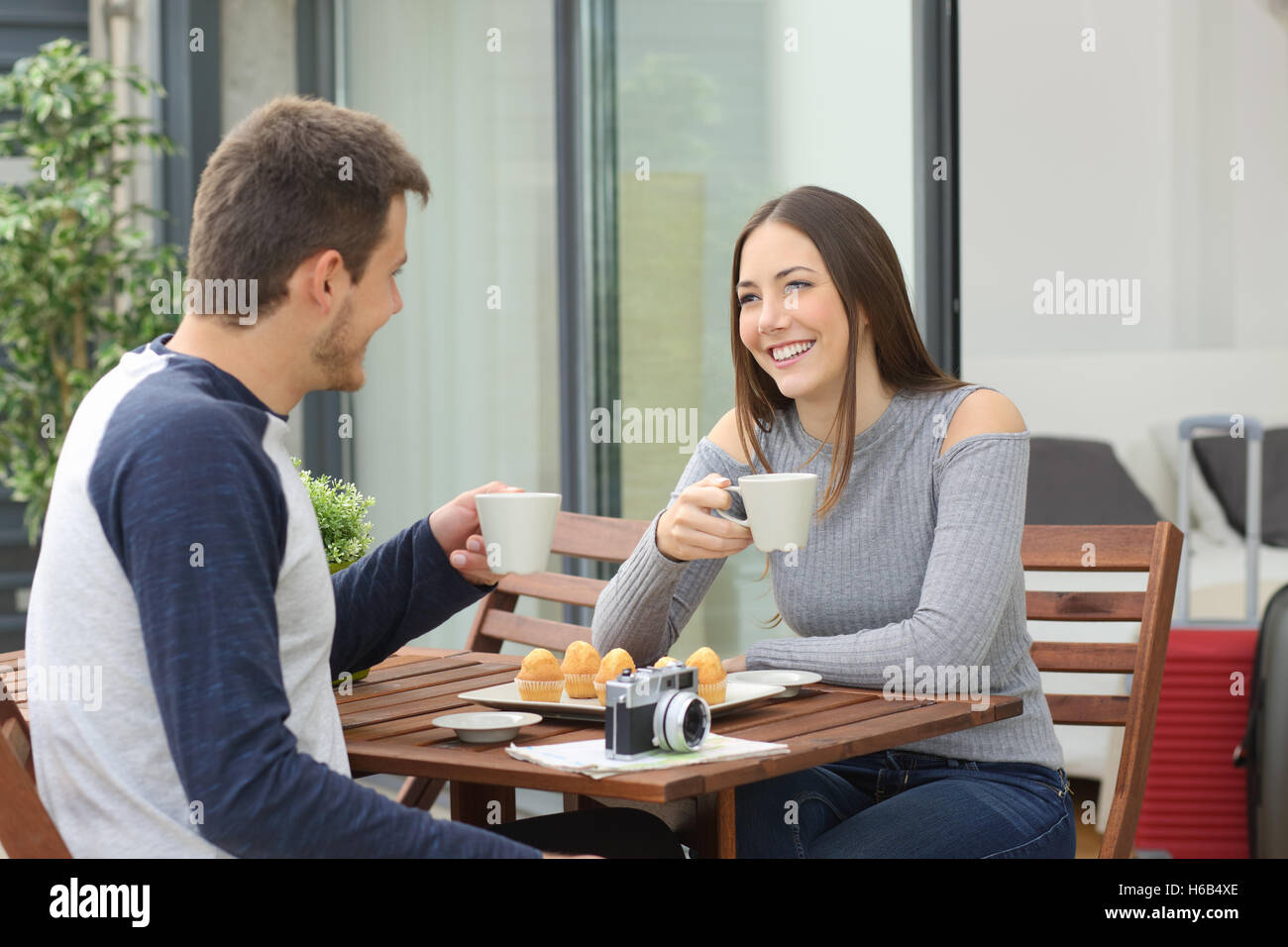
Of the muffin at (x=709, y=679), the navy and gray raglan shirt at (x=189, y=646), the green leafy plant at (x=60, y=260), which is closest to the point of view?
the navy and gray raglan shirt at (x=189, y=646)

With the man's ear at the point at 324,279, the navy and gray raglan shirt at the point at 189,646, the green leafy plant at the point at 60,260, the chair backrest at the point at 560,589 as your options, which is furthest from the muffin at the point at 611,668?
the green leafy plant at the point at 60,260

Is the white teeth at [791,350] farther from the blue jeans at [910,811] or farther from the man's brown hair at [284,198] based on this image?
the man's brown hair at [284,198]

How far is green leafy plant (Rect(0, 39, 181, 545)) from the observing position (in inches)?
190

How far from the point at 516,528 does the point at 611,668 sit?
0.19 meters

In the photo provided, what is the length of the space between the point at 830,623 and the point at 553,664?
442 millimetres

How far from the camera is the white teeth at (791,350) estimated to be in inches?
77.1

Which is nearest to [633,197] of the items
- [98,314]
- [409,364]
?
[409,364]

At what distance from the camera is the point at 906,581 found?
187cm

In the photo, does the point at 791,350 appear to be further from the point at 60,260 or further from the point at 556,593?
the point at 60,260

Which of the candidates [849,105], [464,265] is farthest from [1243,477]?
[464,265]

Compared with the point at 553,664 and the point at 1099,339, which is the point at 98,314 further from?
the point at 553,664

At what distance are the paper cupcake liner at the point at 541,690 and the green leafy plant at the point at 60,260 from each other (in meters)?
3.69

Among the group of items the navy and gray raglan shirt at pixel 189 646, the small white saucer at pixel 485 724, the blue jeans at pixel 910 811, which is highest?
the navy and gray raglan shirt at pixel 189 646

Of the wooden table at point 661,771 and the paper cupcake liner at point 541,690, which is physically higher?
the paper cupcake liner at point 541,690
